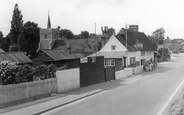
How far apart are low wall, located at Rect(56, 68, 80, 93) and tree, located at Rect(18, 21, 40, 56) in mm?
47728

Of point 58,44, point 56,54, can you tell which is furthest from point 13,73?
point 58,44

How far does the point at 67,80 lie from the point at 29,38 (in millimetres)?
56827

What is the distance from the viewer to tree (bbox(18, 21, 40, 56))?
66812 millimetres

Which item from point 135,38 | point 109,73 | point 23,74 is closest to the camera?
point 23,74

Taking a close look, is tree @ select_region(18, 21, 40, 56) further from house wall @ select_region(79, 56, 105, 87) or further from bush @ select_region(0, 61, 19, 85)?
bush @ select_region(0, 61, 19, 85)

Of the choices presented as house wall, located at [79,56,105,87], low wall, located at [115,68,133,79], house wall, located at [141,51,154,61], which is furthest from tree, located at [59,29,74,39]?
house wall, located at [79,56,105,87]

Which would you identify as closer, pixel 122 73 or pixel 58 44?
pixel 122 73

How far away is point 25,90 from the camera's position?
→ 13.6 m

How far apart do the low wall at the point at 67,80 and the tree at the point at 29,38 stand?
4773cm

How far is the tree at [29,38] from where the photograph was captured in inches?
2630

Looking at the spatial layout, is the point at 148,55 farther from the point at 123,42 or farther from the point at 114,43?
the point at 114,43

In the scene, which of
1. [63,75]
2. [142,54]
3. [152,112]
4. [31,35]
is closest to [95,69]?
[63,75]

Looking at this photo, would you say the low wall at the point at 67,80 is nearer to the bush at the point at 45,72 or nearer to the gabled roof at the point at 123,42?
the bush at the point at 45,72

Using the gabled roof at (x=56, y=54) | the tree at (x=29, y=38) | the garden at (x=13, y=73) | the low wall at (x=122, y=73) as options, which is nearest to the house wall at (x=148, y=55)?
the low wall at (x=122, y=73)
